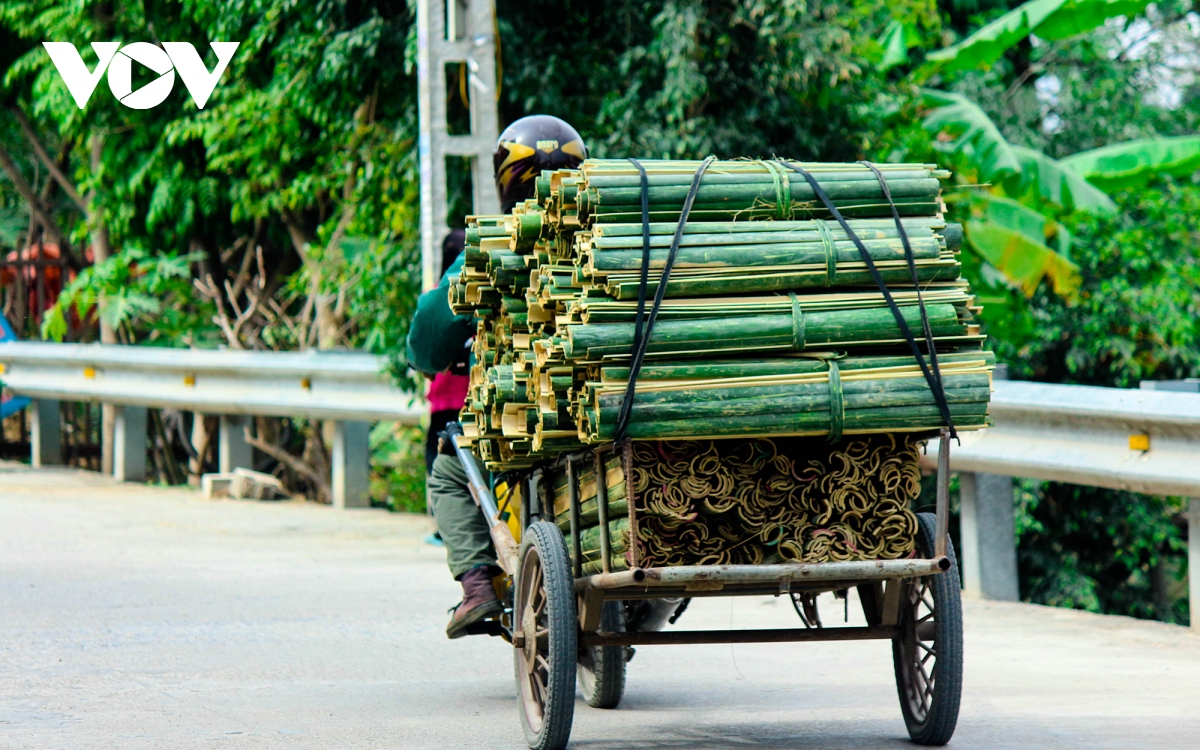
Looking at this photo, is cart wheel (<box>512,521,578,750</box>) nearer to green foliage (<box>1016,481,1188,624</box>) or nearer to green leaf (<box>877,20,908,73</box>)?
green foliage (<box>1016,481,1188,624</box>)

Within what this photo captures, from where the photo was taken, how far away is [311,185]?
45.9 feet

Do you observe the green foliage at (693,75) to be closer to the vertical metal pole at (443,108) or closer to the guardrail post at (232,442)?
the vertical metal pole at (443,108)

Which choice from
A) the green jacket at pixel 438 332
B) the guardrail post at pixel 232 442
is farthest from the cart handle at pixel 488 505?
the guardrail post at pixel 232 442

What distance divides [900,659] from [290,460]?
9.88 m

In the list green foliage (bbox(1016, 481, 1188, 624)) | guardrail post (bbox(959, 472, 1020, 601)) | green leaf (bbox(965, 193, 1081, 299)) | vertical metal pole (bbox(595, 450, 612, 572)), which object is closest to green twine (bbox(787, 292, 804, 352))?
vertical metal pole (bbox(595, 450, 612, 572))

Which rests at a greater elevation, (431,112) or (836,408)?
(431,112)

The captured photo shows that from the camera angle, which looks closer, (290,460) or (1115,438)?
(1115,438)

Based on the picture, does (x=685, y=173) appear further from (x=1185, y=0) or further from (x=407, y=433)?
(x=1185, y=0)

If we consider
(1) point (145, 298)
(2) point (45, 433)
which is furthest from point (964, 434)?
(1) point (145, 298)

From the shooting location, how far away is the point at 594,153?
1134cm

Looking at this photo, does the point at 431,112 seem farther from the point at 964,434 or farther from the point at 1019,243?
the point at 1019,243

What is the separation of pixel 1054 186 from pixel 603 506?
41.6ft

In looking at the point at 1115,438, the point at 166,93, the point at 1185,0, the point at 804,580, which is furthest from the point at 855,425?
the point at 1185,0

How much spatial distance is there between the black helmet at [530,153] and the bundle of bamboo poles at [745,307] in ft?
3.19
